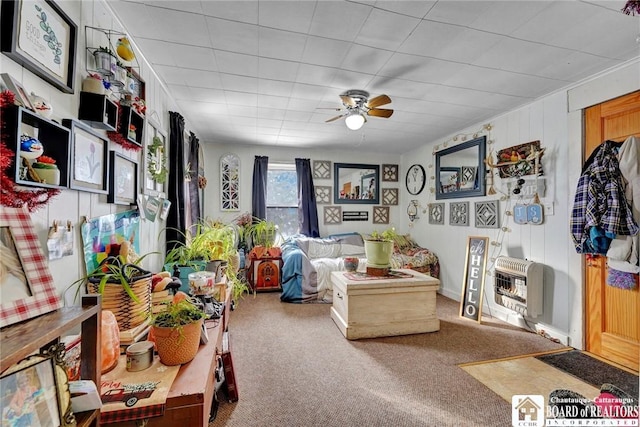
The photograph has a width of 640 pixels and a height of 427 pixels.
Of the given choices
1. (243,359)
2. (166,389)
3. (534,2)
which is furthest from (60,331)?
(534,2)

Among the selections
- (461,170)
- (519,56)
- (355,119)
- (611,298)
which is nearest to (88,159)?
(355,119)

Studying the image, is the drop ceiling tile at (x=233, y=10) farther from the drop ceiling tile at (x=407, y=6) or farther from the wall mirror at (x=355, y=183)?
the wall mirror at (x=355, y=183)

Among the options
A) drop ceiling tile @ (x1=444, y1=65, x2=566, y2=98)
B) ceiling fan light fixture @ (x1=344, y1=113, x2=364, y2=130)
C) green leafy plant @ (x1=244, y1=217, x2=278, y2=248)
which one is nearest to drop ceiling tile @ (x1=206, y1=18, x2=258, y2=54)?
ceiling fan light fixture @ (x1=344, y1=113, x2=364, y2=130)

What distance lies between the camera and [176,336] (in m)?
1.06

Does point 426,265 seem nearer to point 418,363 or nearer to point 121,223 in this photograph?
point 418,363

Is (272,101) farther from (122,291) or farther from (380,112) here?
(122,291)

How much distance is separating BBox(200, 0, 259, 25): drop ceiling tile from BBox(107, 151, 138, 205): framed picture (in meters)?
0.94

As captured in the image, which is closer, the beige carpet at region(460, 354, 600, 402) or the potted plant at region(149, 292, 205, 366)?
the potted plant at region(149, 292, 205, 366)

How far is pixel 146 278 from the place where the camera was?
1.25 m

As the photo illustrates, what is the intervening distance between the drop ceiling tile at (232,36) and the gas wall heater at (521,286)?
3.01m

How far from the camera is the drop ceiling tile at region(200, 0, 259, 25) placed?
58.1 inches

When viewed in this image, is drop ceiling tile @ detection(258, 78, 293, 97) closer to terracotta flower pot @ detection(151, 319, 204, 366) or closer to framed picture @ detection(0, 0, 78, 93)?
framed picture @ detection(0, 0, 78, 93)

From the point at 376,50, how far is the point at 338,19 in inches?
16.3

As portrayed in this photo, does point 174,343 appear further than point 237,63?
No
